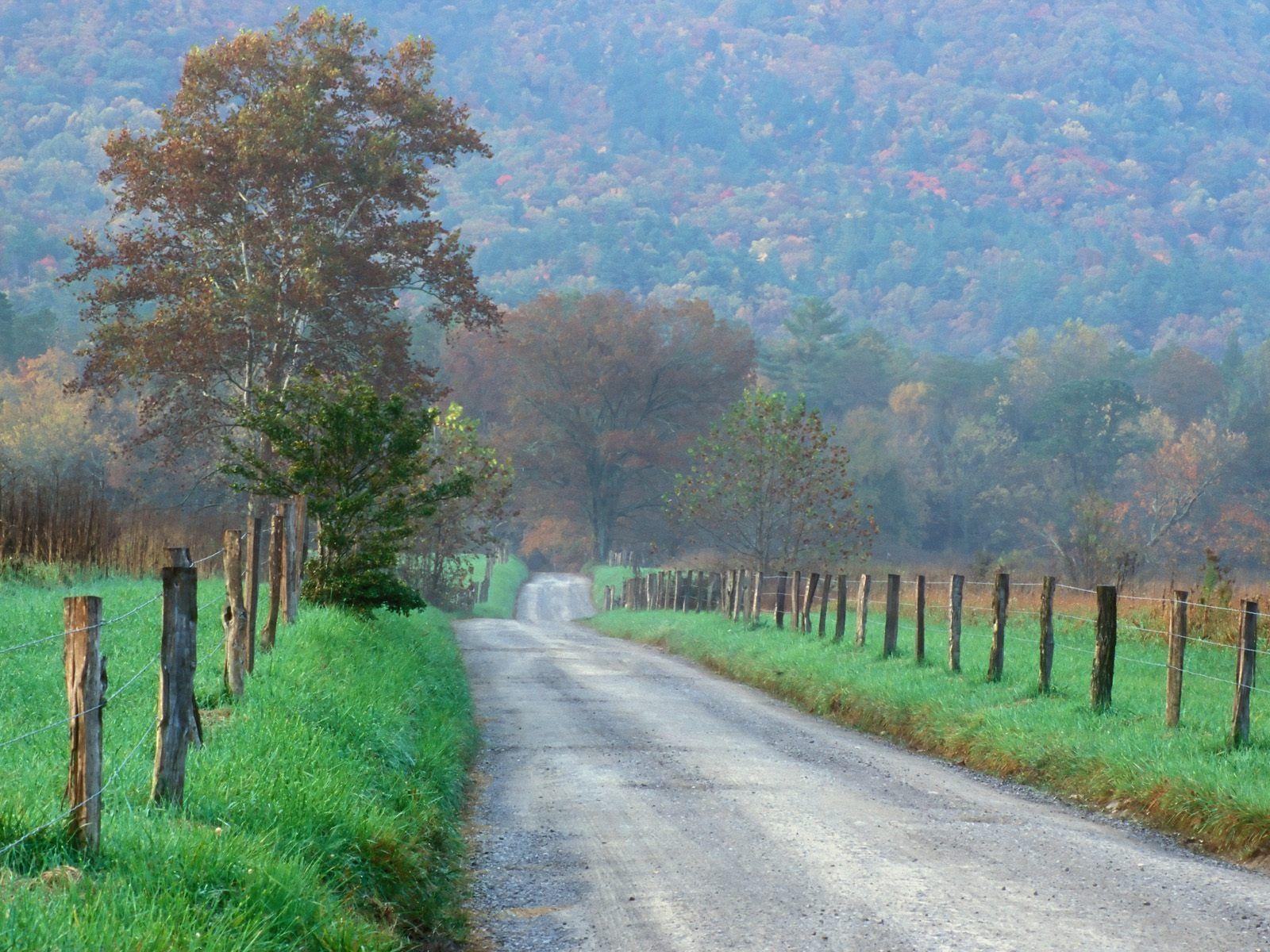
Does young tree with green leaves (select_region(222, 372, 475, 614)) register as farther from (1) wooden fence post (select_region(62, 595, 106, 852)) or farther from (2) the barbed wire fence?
(1) wooden fence post (select_region(62, 595, 106, 852))

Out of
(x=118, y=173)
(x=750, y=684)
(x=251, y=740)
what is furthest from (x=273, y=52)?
(x=251, y=740)

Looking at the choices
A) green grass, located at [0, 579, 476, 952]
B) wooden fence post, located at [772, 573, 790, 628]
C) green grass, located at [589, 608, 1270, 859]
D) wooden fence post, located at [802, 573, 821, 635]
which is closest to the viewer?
green grass, located at [0, 579, 476, 952]

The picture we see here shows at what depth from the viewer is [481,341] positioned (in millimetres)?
88125

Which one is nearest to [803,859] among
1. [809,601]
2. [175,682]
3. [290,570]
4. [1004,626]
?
[175,682]

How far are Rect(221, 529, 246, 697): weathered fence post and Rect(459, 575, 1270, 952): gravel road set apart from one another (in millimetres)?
2231

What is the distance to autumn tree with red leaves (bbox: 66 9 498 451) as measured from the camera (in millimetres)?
31469

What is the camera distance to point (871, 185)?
17562 centimetres

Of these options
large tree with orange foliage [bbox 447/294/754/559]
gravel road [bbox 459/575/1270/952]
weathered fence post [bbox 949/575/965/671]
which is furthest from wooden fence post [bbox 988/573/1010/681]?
large tree with orange foliage [bbox 447/294/754/559]

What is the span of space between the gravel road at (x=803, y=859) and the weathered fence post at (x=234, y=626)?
2.23 metres

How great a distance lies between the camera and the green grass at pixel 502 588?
197 feet

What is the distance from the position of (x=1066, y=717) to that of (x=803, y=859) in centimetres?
592

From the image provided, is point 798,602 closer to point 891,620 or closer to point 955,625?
point 891,620

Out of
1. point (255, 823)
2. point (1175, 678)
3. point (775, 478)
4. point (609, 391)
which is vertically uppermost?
point (609, 391)

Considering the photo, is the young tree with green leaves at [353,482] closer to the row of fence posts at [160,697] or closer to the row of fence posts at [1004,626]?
the row of fence posts at [1004,626]
